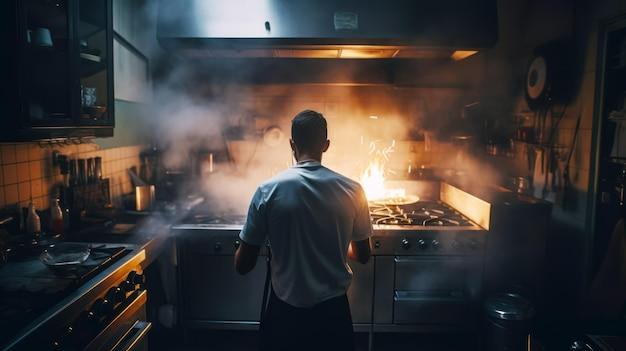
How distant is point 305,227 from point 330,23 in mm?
1476

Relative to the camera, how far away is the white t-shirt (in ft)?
5.39

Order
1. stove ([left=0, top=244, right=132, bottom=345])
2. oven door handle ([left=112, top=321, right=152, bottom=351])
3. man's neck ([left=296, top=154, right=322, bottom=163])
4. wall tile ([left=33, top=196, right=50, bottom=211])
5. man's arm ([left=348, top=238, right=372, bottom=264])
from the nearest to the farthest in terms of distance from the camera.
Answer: stove ([left=0, top=244, right=132, bottom=345]), man's neck ([left=296, top=154, right=322, bottom=163]), man's arm ([left=348, top=238, right=372, bottom=264]), oven door handle ([left=112, top=321, right=152, bottom=351]), wall tile ([left=33, top=196, right=50, bottom=211])

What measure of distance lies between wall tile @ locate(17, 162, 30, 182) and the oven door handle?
92 centimetres

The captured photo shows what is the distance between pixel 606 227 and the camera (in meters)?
2.79

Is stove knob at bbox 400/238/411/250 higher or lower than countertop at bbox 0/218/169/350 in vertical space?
lower

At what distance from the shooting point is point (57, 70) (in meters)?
2.04

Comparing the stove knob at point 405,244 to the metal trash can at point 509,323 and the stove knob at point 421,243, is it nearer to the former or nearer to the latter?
the stove knob at point 421,243

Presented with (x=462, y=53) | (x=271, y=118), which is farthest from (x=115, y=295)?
(x=462, y=53)

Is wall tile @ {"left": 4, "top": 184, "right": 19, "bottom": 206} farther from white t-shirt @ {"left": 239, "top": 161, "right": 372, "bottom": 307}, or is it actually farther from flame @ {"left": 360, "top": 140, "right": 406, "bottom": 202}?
flame @ {"left": 360, "top": 140, "right": 406, "bottom": 202}

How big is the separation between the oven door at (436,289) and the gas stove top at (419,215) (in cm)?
23

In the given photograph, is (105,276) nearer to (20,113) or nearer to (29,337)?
(29,337)

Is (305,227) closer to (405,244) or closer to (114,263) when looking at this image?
(114,263)

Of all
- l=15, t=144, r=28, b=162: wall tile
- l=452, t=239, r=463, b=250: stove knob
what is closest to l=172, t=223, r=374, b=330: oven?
l=452, t=239, r=463, b=250: stove knob

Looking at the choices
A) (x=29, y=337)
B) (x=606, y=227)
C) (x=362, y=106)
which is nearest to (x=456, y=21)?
(x=362, y=106)
